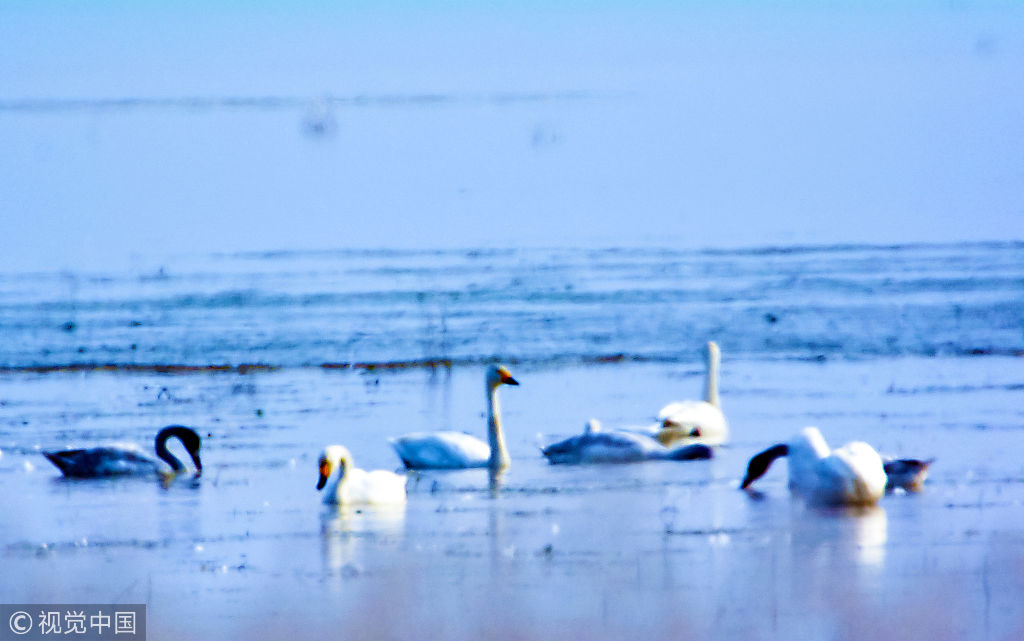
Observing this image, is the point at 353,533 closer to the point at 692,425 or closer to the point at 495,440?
the point at 495,440

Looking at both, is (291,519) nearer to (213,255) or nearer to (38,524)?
(38,524)

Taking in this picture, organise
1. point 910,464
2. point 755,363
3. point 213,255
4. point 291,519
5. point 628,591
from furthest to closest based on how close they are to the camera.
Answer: point 213,255
point 755,363
point 910,464
point 291,519
point 628,591

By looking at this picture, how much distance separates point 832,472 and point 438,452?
2.97 m

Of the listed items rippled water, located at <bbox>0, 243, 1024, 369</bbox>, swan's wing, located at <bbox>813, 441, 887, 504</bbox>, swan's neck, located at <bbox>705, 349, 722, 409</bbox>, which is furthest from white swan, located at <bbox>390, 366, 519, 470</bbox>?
rippled water, located at <bbox>0, 243, 1024, 369</bbox>

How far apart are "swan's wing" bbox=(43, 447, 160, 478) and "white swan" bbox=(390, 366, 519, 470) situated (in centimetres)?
164

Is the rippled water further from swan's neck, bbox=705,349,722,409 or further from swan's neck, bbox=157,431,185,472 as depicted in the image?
swan's neck, bbox=157,431,185,472

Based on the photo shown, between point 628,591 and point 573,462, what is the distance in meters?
3.90

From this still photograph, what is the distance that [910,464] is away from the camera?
9.05 m

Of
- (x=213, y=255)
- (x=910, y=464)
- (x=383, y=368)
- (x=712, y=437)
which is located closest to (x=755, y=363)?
(x=383, y=368)

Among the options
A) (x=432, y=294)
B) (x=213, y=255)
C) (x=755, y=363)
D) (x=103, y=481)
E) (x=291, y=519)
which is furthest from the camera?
(x=213, y=255)

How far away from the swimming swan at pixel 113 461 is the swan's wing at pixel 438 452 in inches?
53.4

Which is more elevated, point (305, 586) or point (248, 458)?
point (248, 458)

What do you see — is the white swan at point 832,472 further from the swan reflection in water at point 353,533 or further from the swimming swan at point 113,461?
the swimming swan at point 113,461

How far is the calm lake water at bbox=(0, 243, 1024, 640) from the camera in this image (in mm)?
6426
